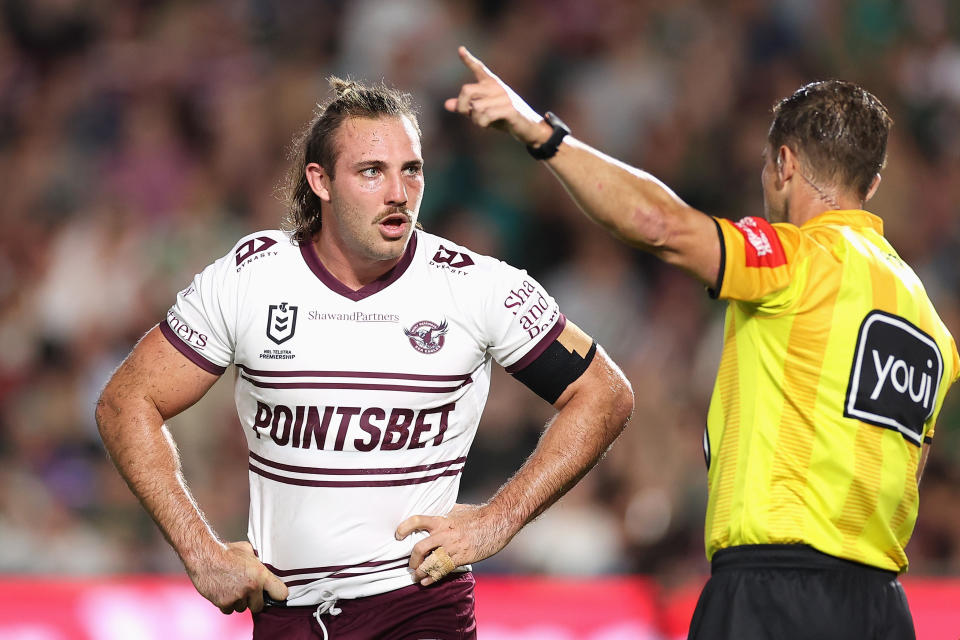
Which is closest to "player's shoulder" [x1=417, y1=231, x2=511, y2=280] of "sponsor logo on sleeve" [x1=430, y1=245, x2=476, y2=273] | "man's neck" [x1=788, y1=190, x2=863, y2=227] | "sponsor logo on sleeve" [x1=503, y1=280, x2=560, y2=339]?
"sponsor logo on sleeve" [x1=430, y1=245, x2=476, y2=273]

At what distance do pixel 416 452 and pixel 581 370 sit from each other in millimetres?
636

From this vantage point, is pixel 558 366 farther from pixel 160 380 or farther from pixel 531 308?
pixel 160 380

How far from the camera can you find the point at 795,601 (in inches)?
142

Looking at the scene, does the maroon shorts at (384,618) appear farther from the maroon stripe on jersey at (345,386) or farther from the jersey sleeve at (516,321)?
the jersey sleeve at (516,321)

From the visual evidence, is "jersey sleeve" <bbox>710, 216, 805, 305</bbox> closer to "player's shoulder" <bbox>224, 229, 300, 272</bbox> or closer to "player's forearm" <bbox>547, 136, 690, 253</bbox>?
"player's forearm" <bbox>547, 136, 690, 253</bbox>

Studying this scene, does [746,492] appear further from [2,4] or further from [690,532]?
[2,4]

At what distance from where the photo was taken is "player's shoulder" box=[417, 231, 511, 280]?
172 inches

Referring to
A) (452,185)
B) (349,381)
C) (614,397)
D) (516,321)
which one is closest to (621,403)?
(614,397)

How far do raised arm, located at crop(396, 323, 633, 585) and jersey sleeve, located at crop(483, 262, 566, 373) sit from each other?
93 millimetres

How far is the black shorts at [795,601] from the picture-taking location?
361 centimetres

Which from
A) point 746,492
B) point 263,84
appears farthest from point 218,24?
point 746,492

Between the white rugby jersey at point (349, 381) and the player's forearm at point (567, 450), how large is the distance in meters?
0.23

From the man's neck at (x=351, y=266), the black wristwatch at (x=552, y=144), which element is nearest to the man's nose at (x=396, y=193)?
the man's neck at (x=351, y=266)

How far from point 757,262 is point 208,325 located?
6.15 ft
